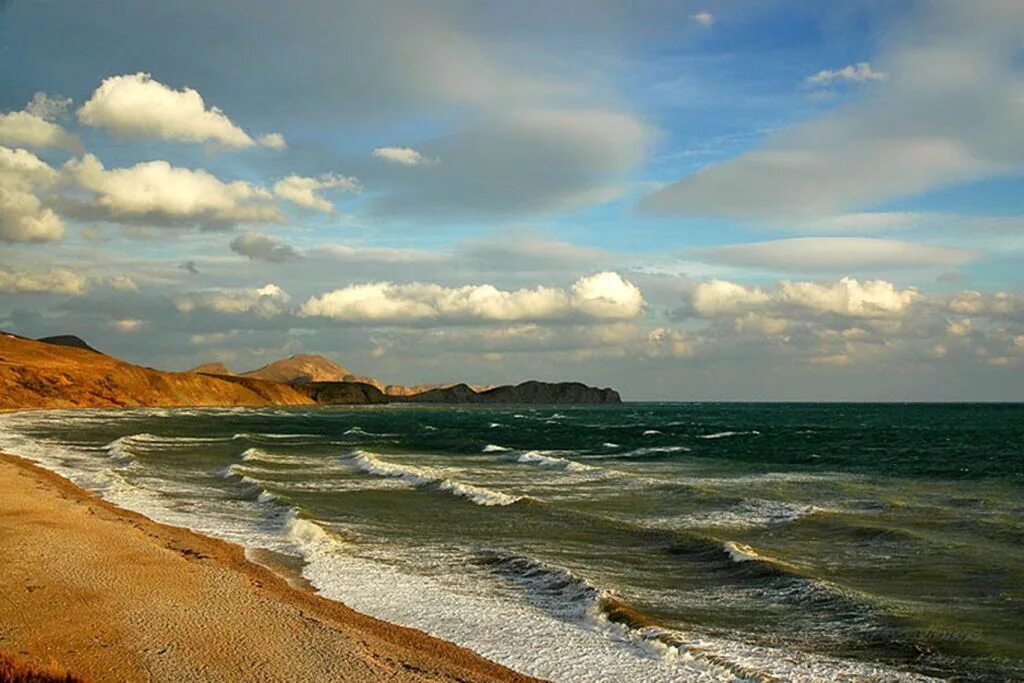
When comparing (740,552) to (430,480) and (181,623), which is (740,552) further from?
(430,480)

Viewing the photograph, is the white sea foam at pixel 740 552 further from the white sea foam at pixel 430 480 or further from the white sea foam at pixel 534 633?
the white sea foam at pixel 430 480

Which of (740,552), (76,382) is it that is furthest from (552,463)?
(76,382)

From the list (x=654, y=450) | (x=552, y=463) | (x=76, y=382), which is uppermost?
(x=76, y=382)

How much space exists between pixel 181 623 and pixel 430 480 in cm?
2463

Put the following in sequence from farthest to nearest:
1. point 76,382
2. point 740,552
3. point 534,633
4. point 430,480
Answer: point 76,382 → point 430,480 → point 740,552 → point 534,633

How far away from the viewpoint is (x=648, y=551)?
75.1 feet

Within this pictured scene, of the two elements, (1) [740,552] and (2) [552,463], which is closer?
(1) [740,552]

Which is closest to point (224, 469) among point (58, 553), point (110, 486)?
point (110, 486)

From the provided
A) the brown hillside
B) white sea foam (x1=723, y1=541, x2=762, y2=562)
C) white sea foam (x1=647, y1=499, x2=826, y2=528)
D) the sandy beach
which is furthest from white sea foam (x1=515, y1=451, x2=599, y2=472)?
the brown hillside

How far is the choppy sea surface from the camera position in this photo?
14.3 metres

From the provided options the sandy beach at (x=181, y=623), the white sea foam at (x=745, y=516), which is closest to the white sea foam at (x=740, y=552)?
the white sea foam at (x=745, y=516)

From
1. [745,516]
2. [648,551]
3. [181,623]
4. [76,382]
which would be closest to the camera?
[181,623]

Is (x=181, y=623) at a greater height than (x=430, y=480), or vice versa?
(x=181, y=623)

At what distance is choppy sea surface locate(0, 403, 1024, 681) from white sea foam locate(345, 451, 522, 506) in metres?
0.20
